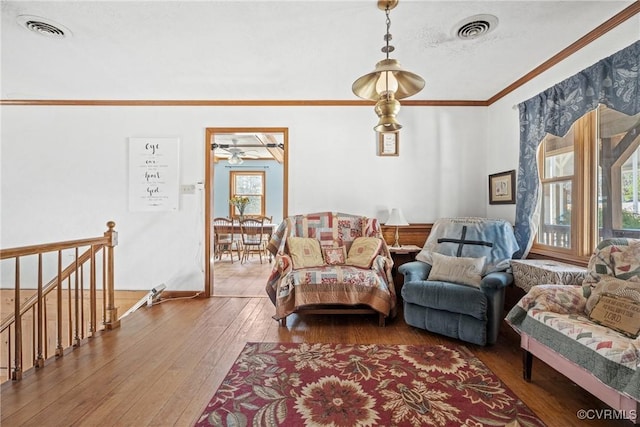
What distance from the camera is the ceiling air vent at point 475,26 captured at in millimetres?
2105

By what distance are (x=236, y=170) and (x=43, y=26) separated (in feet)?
18.8

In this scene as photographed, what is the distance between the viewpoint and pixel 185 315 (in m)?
3.11

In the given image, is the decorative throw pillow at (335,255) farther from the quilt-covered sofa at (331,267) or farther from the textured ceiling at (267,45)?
the textured ceiling at (267,45)

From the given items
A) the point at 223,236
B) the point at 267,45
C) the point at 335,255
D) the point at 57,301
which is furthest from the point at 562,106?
the point at 223,236

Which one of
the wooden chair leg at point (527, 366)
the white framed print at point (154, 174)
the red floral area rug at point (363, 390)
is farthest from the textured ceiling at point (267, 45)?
the red floral area rug at point (363, 390)

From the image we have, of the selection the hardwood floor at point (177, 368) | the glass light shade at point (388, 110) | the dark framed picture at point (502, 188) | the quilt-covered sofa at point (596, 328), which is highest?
the glass light shade at point (388, 110)

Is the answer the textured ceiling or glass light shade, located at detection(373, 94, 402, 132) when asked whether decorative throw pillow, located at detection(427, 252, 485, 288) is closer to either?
glass light shade, located at detection(373, 94, 402, 132)

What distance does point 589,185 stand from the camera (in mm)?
2463

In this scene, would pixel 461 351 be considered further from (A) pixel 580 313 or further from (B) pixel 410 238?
(B) pixel 410 238

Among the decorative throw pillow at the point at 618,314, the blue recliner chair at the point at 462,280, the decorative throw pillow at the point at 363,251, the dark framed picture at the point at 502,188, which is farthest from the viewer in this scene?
the dark framed picture at the point at 502,188

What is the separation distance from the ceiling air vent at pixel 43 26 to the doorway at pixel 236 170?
1597mm

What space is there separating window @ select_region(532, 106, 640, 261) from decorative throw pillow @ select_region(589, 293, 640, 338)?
2.63 ft

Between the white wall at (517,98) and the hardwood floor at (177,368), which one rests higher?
the white wall at (517,98)

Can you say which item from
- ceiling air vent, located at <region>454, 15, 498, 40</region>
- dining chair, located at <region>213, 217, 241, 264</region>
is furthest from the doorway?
ceiling air vent, located at <region>454, 15, 498, 40</region>
